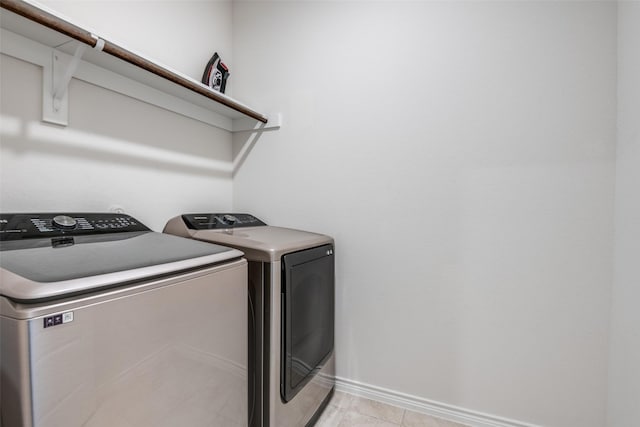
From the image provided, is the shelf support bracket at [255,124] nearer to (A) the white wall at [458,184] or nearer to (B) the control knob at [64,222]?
(A) the white wall at [458,184]

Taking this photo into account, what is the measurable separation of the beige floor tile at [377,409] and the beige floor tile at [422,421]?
0.03 metres

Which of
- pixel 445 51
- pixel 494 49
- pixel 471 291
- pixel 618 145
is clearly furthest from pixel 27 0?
pixel 618 145

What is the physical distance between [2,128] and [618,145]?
2354mm

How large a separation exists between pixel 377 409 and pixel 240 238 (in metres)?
1.22

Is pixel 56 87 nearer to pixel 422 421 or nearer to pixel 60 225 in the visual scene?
pixel 60 225

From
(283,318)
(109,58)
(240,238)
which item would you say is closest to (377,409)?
(283,318)

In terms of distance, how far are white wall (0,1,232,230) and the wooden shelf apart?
0.32 ft

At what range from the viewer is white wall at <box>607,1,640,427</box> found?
107 cm

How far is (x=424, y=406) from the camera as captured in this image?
1.57m

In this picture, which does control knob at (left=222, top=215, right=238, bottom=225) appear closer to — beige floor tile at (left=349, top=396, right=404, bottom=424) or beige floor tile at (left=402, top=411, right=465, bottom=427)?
beige floor tile at (left=349, top=396, right=404, bottom=424)

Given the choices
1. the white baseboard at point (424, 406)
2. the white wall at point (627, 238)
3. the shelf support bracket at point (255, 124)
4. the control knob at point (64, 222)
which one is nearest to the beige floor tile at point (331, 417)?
the white baseboard at point (424, 406)

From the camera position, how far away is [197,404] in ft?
2.85

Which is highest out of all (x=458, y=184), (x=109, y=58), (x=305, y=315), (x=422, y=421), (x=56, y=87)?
(x=109, y=58)

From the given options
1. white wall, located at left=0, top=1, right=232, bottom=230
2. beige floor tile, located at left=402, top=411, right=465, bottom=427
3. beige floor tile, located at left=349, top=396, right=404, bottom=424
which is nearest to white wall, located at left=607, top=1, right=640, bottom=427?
beige floor tile, located at left=402, top=411, right=465, bottom=427
